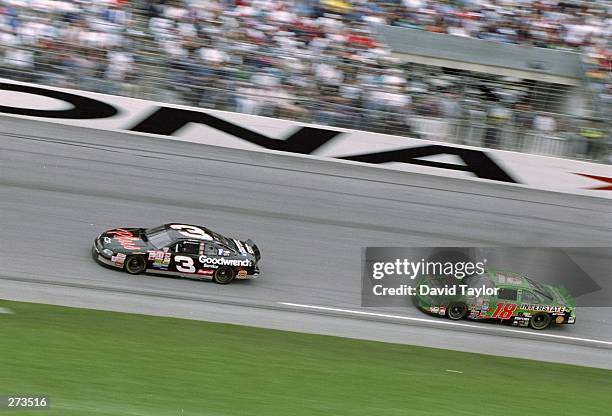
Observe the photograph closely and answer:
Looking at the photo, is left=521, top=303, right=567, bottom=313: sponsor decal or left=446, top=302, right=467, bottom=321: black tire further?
left=521, top=303, right=567, bottom=313: sponsor decal

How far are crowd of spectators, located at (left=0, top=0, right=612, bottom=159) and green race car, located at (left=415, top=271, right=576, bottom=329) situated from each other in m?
4.58

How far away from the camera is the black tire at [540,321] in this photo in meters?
14.5

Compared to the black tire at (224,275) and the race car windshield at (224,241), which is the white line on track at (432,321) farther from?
the race car windshield at (224,241)

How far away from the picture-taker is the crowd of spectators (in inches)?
685

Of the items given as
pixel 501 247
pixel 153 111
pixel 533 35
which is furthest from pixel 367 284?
pixel 533 35

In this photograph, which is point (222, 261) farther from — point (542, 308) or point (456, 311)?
point (542, 308)

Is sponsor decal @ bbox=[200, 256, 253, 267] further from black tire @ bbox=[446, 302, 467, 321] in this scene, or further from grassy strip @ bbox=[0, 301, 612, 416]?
black tire @ bbox=[446, 302, 467, 321]

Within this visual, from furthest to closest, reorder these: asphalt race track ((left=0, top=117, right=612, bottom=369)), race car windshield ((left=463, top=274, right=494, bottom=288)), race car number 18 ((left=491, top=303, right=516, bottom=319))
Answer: race car number 18 ((left=491, top=303, right=516, bottom=319))
race car windshield ((left=463, top=274, right=494, bottom=288))
asphalt race track ((left=0, top=117, right=612, bottom=369))

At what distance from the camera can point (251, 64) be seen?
17656mm

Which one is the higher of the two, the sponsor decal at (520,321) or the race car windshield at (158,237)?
the race car windshield at (158,237)

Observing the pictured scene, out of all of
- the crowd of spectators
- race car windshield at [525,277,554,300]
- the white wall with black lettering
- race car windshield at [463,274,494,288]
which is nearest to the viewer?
race car windshield at [463,274,494,288]

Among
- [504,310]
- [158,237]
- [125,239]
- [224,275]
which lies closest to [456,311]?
[504,310]

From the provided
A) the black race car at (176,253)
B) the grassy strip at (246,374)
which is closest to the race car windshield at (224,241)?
the black race car at (176,253)

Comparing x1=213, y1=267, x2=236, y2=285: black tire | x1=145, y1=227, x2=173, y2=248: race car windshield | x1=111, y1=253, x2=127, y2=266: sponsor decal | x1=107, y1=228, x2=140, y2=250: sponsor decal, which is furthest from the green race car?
x1=111, y1=253, x2=127, y2=266: sponsor decal
